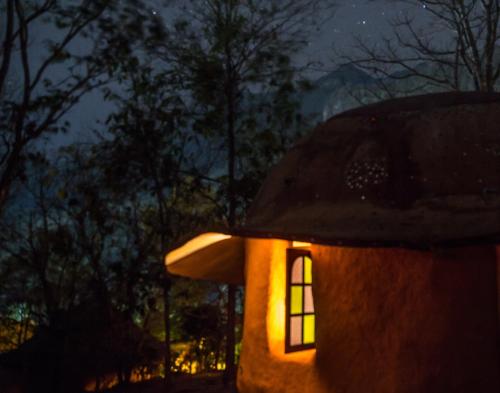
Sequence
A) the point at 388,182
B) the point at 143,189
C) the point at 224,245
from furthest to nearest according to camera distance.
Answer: the point at 143,189 → the point at 224,245 → the point at 388,182

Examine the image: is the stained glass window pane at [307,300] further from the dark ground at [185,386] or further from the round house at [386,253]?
the dark ground at [185,386]

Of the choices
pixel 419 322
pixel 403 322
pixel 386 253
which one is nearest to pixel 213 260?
pixel 386 253

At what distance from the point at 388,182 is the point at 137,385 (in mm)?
→ 10425

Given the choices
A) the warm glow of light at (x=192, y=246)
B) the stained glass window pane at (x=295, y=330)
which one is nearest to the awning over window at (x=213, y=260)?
the warm glow of light at (x=192, y=246)

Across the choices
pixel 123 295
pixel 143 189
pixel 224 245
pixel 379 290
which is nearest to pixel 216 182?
pixel 143 189

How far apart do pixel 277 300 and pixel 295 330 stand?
1.54 ft

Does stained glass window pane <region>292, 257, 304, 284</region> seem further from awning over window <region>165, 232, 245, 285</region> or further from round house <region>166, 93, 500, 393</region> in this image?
awning over window <region>165, 232, 245, 285</region>

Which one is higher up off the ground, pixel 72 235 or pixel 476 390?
pixel 72 235

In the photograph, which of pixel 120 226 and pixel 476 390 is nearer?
pixel 476 390

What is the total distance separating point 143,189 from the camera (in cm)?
1328

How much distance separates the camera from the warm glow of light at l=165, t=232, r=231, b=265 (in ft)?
23.5

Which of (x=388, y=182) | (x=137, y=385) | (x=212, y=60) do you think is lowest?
(x=137, y=385)

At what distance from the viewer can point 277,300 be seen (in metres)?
6.86

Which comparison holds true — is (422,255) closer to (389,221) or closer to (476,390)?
(389,221)
